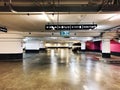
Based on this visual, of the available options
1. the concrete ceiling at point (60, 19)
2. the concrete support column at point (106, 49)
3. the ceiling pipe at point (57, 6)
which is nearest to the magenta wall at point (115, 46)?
the concrete support column at point (106, 49)

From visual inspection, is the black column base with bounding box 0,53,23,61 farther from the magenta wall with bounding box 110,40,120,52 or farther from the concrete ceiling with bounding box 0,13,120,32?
the magenta wall with bounding box 110,40,120,52

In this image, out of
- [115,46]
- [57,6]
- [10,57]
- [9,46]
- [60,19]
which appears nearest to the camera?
[57,6]

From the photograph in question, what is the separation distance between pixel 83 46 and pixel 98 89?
102 feet

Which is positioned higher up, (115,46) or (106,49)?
(115,46)

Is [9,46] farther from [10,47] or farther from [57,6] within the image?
[57,6]

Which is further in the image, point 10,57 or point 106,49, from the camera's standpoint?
point 106,49

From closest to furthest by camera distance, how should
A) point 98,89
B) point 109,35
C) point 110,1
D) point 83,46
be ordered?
point 110,1 < point 98,89 < point 109,35 < point 83,46

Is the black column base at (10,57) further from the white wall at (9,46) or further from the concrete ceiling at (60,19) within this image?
the concrete ceiling at (60,19)

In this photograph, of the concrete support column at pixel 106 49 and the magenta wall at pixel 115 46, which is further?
the magenta wall at pixel 115 46

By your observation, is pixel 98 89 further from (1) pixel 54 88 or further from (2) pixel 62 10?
(2) pixel 62 10

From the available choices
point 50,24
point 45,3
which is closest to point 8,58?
point 50,24

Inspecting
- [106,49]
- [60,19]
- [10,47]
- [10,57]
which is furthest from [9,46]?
[106,49]

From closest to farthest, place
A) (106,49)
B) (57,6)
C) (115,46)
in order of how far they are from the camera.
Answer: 1. (57,6)
2. (106,49)
3. (115,46)

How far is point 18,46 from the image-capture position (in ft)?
53.9
